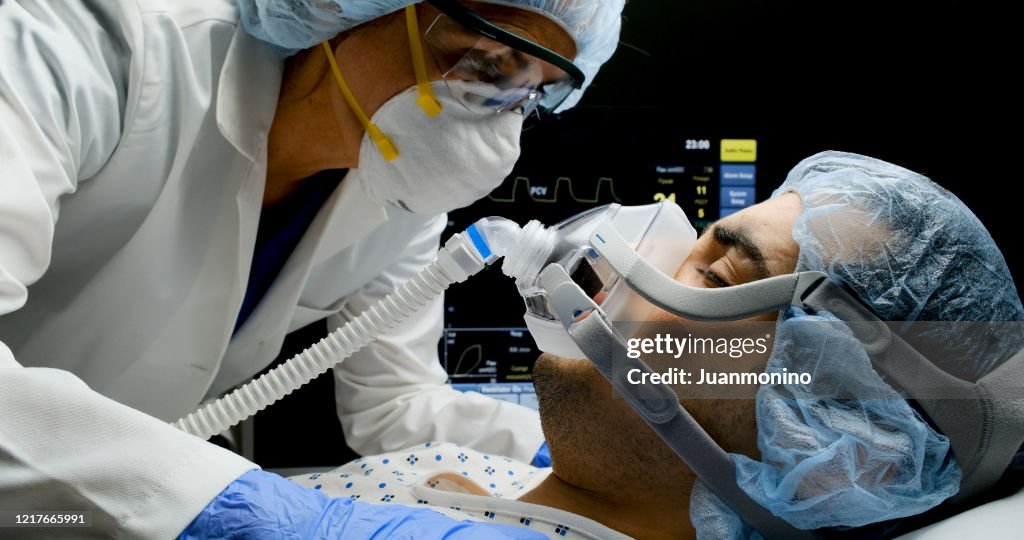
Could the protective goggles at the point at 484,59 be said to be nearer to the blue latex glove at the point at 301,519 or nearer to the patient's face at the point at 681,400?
the patient's face at the point at 681,400

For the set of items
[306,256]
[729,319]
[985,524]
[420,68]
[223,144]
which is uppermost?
[420,68]

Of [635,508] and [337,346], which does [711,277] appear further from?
[337,346]

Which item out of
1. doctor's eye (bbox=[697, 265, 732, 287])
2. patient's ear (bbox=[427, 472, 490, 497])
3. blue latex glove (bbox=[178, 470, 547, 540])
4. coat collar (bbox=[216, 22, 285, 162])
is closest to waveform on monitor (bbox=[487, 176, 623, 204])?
coat collar (bbox=[216, 22, 285, 162])

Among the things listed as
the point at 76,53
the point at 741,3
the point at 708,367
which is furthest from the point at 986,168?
the point at 76,53

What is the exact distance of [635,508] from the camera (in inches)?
53.6

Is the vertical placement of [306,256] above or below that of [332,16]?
below

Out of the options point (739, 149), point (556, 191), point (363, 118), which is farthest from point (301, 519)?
point (739, 149)

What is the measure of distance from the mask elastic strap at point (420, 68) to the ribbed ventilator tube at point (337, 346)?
0.98ft

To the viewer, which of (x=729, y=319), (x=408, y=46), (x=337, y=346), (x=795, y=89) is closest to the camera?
(x=729, y=319)

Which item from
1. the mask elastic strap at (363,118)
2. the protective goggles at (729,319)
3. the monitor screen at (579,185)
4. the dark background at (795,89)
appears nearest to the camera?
the protective goggles at (729,319)

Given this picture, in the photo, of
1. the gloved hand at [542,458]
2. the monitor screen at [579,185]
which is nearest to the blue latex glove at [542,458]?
the gloved hand at [542,458]

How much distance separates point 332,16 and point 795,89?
52.9 inches

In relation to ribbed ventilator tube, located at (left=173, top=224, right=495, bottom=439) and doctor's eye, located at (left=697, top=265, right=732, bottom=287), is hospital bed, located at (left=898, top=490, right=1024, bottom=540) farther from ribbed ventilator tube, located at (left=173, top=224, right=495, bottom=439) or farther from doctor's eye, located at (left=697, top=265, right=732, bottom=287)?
ribbed ventilator tube, located at (left=173, top=224, right=495, bottom=439)

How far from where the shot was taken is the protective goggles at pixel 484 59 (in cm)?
149
